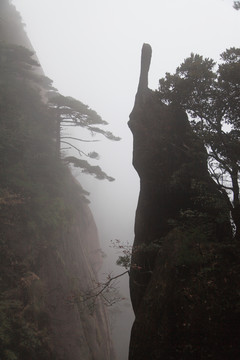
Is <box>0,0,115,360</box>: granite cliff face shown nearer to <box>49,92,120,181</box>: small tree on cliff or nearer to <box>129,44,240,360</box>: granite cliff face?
<box>49,92,120,181</box>: small tree on cliff

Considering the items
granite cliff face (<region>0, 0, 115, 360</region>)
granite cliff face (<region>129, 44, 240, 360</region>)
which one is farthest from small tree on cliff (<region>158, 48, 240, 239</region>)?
granite cliff face (<region>0, 0, 115, 360</region>)

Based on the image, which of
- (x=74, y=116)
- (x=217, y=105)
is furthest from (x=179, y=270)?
(x=74, y=116)

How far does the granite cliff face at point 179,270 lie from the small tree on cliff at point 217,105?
1.62 feet

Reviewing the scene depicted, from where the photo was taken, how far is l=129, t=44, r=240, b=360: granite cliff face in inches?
151

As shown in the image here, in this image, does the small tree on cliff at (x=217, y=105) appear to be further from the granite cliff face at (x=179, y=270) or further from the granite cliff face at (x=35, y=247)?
the granite cliff face at (x=35, y=247)

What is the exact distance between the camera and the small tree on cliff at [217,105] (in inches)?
271

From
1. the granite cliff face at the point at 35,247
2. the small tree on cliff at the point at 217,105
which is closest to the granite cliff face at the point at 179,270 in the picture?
the small tree on cliff at the point at 217,105

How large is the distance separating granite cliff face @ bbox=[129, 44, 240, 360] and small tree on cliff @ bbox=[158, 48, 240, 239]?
1.62 ft

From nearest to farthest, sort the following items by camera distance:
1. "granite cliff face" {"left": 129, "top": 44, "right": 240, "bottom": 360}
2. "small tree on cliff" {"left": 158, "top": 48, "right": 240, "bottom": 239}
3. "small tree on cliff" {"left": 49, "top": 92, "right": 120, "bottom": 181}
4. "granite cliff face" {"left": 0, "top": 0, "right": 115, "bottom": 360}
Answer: "granite cliff face" {"left": 129, "top": 44, "right": 240, "bottom": 360} < "small tree on cliff" {"left": 158, "top": 48, "right": 240, "bottom": 239} < "granite cliff face" {"left": 0, "top": 0, "right": 115, "bottom": 360} < "small tree on cliff" {"left": 49, "top": 92, "right": 120, "bottom": 181}

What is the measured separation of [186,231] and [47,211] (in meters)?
8.70

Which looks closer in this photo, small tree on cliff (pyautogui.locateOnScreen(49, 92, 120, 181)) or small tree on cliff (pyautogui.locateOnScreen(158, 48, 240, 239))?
small tree on cliff (pyautogui.locateOnScreen(158, 48, 240, 239))

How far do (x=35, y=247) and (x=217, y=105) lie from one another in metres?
10.5

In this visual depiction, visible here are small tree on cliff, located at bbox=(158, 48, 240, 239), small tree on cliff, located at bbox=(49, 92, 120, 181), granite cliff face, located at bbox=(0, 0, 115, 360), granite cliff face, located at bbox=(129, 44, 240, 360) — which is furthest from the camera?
small tree on cliff, located at bbox=(49, 92, 120, 181)

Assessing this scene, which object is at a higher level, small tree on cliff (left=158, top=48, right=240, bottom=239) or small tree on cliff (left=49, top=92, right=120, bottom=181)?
small tree on cliff (left=49, top=92, right=120, bottom=181)
